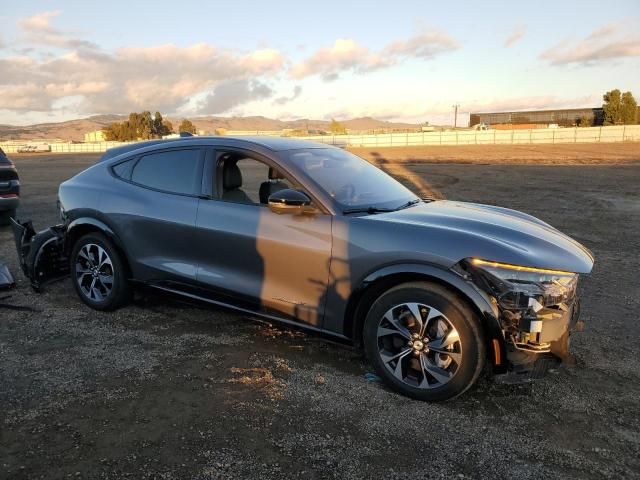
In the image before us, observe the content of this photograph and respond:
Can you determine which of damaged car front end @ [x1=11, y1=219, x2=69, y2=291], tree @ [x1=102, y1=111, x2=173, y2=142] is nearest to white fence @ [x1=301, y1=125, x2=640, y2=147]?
damaged car front end @ [x1=11, y1=219, x2=69, y2=291]

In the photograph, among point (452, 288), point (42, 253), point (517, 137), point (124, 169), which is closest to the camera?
point (452, 288)

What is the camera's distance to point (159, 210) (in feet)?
15.0

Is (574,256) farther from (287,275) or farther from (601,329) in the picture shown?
(287,275)

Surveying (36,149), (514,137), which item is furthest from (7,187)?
(36,149)

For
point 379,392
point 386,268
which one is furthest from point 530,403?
point 386,268

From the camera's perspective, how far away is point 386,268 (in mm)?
3492

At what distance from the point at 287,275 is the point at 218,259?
0.69 m

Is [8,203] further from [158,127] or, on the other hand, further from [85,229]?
[158,127]

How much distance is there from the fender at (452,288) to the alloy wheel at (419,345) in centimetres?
19

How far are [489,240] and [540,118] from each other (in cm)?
10415

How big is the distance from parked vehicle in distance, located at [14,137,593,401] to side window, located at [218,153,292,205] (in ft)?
0.04

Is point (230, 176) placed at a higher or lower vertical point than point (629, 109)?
lower

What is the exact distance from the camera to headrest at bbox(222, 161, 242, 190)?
174 inches

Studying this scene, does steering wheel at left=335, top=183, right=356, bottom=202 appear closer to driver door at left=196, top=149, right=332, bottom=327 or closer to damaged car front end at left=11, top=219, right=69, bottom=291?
driver door at left=196, top=149, right=332, bottom=327
